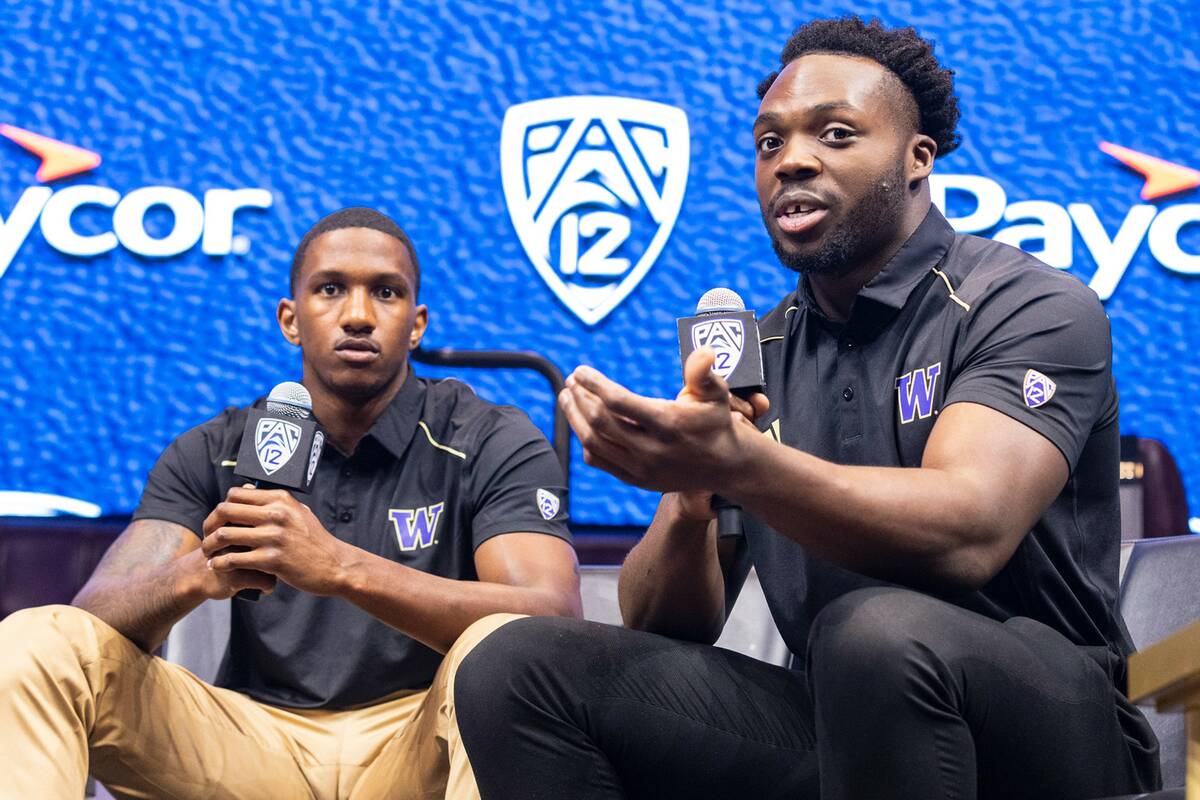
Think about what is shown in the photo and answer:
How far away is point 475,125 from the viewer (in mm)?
3297

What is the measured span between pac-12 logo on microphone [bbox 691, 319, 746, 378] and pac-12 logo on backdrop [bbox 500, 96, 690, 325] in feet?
6.50

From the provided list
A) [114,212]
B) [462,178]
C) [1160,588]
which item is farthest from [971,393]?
[114,212]

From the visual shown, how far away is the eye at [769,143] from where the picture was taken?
1638 millimetres

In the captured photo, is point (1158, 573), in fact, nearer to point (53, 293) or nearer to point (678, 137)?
point (678, 137)

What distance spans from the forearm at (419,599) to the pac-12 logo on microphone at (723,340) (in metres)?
0.69

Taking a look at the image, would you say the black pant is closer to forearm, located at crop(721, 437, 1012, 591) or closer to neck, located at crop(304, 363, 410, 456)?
forearm, located at crop(721, 437, 1012, 591)

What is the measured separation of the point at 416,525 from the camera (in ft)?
6.86

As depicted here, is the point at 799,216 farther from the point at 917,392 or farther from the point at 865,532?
the point at 865,532

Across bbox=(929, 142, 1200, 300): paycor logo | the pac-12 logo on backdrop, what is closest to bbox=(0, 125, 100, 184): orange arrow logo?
the pac-12 logo on backdrop

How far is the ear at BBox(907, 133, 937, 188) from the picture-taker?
1.64 meters

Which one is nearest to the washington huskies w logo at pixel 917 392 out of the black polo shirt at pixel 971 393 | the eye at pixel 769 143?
the black polo shirt at pixel 971 393

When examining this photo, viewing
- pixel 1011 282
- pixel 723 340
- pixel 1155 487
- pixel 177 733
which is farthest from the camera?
pixel 1155 487

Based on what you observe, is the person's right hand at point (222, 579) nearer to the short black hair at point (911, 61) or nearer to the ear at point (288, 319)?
the ear at point (288, 319)

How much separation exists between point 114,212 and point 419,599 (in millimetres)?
1858
